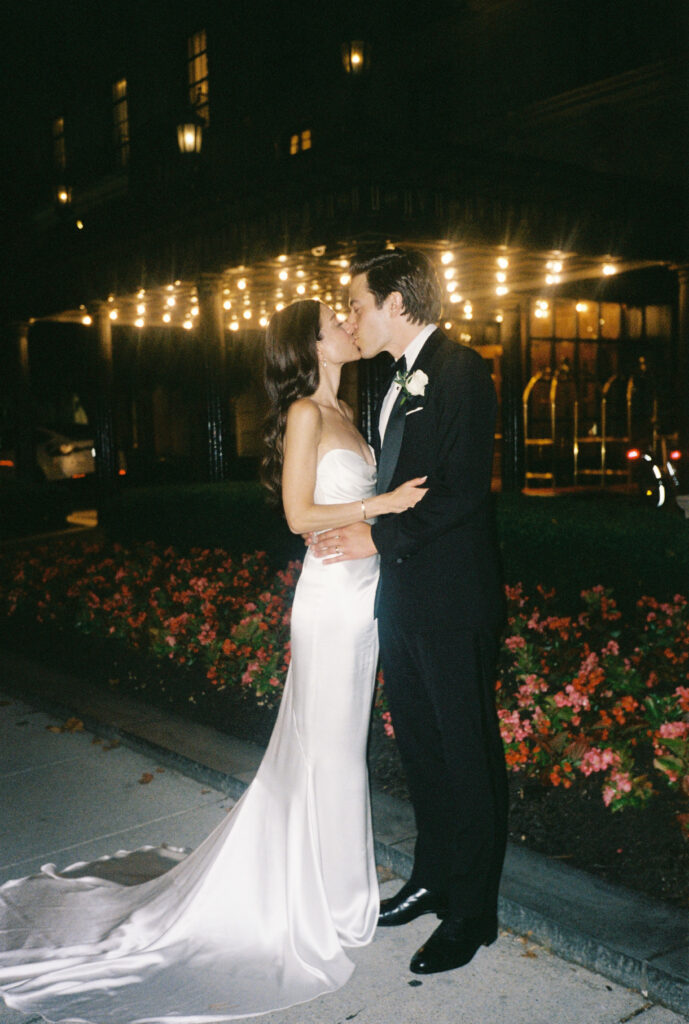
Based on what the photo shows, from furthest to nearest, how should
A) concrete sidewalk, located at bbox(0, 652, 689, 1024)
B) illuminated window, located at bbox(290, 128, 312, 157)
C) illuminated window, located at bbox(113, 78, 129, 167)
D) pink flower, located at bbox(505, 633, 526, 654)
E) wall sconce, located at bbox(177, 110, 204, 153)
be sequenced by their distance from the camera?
1. illuminated window, located at bbox(113, 78, 129, 167)
2. illuminated window, located at bbox(290, 128, 312, 157)
3. wall sconce, located at bbox(177, 110, 204, 153)
4. pink flower, located at bbox(505, 633, 526, 654)
5. concrete sidewalk, located at bbox(0, 652, 689, 1024)

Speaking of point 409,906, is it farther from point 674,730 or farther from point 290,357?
point 290,357

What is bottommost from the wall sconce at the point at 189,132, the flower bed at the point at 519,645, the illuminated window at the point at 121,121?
the flower bed at the point at 519,645

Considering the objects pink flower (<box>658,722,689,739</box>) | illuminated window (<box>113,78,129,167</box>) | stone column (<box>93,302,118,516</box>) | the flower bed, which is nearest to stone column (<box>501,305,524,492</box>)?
stone column (<box>93,302,118,516</box>)

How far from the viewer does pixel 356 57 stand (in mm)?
11352

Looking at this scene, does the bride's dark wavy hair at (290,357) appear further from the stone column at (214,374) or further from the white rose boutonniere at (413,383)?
the stone column at (214,374)

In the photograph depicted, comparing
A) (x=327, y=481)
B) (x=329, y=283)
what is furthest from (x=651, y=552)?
(x=329, y=283)

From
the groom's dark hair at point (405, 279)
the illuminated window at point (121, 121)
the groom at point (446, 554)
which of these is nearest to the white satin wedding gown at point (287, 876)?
the groom at point (446, 554)

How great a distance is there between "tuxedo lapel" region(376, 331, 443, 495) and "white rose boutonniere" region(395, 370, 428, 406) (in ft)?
0.12

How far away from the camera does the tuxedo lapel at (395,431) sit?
3.15 meters

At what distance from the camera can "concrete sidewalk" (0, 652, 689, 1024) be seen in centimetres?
291

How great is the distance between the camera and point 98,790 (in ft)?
16.3

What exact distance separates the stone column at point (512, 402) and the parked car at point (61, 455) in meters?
8.87

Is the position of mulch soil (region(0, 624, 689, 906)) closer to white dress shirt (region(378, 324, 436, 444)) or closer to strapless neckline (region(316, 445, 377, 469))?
strapless neckline (region(316, 445, 377, 469))

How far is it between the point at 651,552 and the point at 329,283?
33.2 feet
